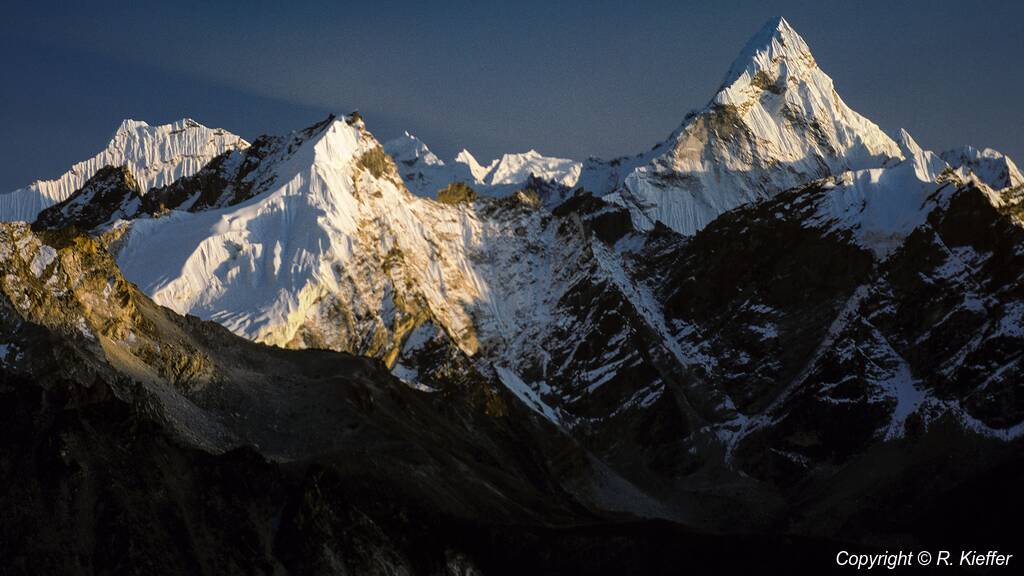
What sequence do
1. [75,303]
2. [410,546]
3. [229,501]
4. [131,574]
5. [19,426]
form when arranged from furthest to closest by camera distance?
[75,303] → [410,546] → [229,501] → [19,426] → [131,574]

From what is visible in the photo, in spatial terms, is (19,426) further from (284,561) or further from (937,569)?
(937,569)

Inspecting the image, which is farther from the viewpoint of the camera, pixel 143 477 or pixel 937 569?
pixel 937 569

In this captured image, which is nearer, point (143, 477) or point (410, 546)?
point (143, 477)

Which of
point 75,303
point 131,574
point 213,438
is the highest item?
point 75,303

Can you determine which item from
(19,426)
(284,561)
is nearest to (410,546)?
(284,561)

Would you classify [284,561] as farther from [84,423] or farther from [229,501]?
[84,423]

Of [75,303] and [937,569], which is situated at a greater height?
[75,303]

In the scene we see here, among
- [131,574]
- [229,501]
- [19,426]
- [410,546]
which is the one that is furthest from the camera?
[410,546]

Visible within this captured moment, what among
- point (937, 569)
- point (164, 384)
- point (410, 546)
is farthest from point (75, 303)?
point (937, 569)

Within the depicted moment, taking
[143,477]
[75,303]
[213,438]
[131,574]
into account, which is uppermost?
[75,303]
